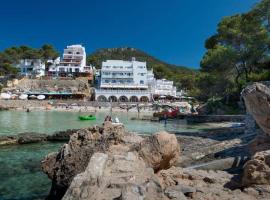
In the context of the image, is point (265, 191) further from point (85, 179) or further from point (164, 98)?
point (164, 98)

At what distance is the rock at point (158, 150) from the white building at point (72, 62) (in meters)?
120

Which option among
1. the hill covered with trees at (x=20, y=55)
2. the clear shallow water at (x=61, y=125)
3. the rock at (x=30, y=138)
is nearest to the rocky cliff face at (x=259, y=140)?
the rock at (x=30, y=138)

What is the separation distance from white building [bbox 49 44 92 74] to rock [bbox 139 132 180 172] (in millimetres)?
120026

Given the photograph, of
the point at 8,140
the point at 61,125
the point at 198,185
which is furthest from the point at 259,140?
the point at 61,125

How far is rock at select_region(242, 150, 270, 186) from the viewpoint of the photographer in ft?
25.0

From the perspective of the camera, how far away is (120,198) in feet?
17.4

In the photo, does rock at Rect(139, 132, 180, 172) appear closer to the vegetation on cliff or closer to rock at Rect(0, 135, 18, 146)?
rock at Rect(0, 135, 18, 146)

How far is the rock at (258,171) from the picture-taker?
7621mm

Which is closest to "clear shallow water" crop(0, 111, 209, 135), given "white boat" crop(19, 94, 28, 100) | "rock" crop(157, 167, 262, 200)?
"rock" crop(157, 167, 262, 200)

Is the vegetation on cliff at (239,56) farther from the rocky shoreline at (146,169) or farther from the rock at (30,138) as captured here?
the rocky shoreline at (146,169)

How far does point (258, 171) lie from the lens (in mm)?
7703

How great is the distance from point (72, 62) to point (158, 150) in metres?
123

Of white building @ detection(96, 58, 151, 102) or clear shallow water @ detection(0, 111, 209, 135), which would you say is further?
white building @ detection(96, 58, 151, 102)

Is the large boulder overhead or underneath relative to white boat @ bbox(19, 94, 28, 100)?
underneath
